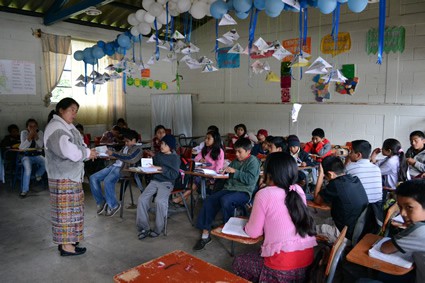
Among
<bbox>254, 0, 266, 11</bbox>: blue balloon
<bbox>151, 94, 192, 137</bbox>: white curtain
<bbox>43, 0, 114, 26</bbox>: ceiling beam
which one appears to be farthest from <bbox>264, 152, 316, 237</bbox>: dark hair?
<bbox>151, 94, 192, 137</bbox>: white curtain

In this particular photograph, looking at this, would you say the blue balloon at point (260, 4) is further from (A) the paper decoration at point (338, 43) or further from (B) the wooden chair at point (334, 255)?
(A) the paper decoration at point (338, 43)

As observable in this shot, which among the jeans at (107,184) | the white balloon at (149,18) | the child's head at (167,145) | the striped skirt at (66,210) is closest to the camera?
the striped skirt at (66,210)

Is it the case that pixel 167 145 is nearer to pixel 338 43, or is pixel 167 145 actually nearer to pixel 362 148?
pixel 362 148

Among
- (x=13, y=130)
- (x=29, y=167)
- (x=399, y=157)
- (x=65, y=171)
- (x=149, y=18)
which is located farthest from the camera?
(x=13, y=130)

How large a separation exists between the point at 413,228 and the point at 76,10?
6571mm

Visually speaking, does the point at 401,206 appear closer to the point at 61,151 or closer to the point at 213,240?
the point at 213,240

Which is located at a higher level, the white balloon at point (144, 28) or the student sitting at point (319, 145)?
the white balloon at point (144, 28)

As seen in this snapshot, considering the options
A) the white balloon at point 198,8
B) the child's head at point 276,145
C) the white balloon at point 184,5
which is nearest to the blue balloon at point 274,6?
the white balloon at point 198,8

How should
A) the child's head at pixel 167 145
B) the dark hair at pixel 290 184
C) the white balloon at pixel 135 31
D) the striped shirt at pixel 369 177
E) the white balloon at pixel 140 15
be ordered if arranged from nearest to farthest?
1. the dark hair at pixel 290 184
2. the striped shirt at pixel 369 177
3. the child's head at pixel 167 145
4. the white balloon at pixel 140 15
5. the white balloon at pixel 135 31

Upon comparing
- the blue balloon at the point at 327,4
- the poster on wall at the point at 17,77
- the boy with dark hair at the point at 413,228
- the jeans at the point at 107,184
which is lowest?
the jeans at the point at 107,184

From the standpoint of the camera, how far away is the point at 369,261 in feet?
6.00

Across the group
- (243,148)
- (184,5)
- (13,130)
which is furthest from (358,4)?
(13,130)

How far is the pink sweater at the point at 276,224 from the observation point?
2037mm

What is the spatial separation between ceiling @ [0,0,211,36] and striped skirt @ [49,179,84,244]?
4.04 metres
